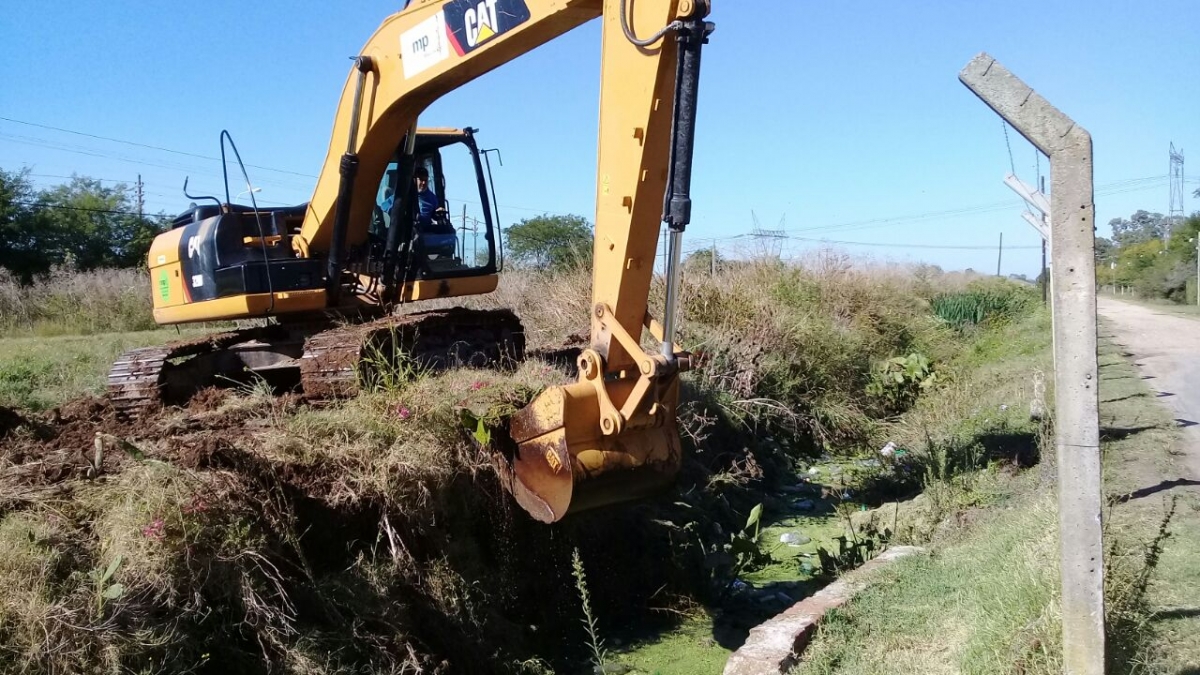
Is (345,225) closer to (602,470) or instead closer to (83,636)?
(602,470)

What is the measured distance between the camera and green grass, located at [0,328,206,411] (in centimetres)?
995

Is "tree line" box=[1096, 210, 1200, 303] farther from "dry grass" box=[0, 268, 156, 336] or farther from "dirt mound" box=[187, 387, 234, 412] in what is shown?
"dirt mound" box=[187, 387, 234, 412]

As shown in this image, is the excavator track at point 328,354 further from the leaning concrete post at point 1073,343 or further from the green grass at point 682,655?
the leaning concrete post at point 1073,343

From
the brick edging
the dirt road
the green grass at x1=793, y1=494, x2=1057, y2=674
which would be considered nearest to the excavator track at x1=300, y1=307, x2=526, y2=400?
the brick edging

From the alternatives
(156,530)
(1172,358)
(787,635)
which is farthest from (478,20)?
(1172,358)

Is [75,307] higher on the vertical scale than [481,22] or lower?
lower

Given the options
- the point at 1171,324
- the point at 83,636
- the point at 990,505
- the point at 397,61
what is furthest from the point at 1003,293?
the point at 83,636

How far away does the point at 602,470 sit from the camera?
480 cm

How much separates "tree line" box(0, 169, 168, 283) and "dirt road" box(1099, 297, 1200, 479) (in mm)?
26811

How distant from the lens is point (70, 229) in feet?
99.2

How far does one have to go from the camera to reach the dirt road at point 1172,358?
847 cm

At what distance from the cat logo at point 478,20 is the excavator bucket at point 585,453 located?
2.35 m

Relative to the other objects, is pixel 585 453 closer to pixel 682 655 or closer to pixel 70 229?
Result: pixel 682 655

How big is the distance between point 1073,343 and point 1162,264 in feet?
149
